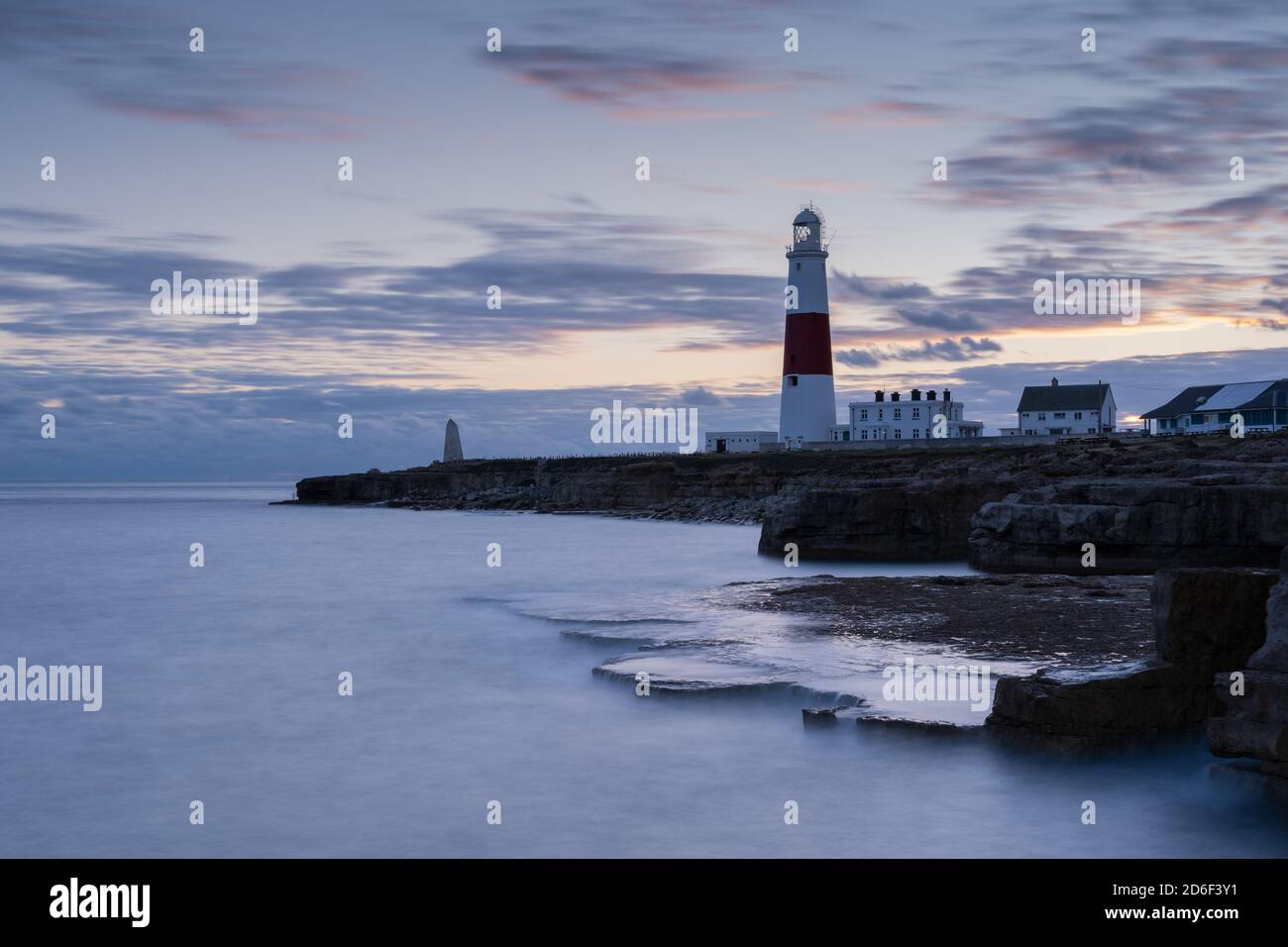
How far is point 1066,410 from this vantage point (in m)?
65.5

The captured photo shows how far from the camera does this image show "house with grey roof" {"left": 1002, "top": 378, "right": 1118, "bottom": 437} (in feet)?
212

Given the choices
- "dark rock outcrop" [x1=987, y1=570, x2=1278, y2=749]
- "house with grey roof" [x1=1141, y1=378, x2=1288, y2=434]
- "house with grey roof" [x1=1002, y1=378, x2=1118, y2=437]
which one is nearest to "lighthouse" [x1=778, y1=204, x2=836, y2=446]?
"house with grey roof" [x1=1002, y1=378, x2=1118, y2=437]

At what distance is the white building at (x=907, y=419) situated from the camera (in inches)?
2648

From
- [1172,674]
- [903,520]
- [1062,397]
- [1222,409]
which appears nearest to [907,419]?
[1062,397]

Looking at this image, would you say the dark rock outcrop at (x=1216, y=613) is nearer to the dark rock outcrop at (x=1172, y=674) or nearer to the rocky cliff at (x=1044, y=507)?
the dark rock outcrop at (x=1172, y=674)

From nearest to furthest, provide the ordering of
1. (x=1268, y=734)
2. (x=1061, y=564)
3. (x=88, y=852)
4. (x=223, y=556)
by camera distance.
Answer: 1. (x=1268, y=734)
2. (x=88, y=852)
3. (x=1061, y=564)
4. (x=223, y=556)

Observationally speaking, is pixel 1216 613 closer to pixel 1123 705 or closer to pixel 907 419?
pixel 1123 705

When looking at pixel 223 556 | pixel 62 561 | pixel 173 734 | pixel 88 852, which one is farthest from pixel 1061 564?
pixel 62 561

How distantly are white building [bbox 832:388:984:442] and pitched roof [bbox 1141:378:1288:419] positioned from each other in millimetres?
11725

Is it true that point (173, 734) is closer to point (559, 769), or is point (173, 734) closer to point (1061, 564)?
point (559, 769)
